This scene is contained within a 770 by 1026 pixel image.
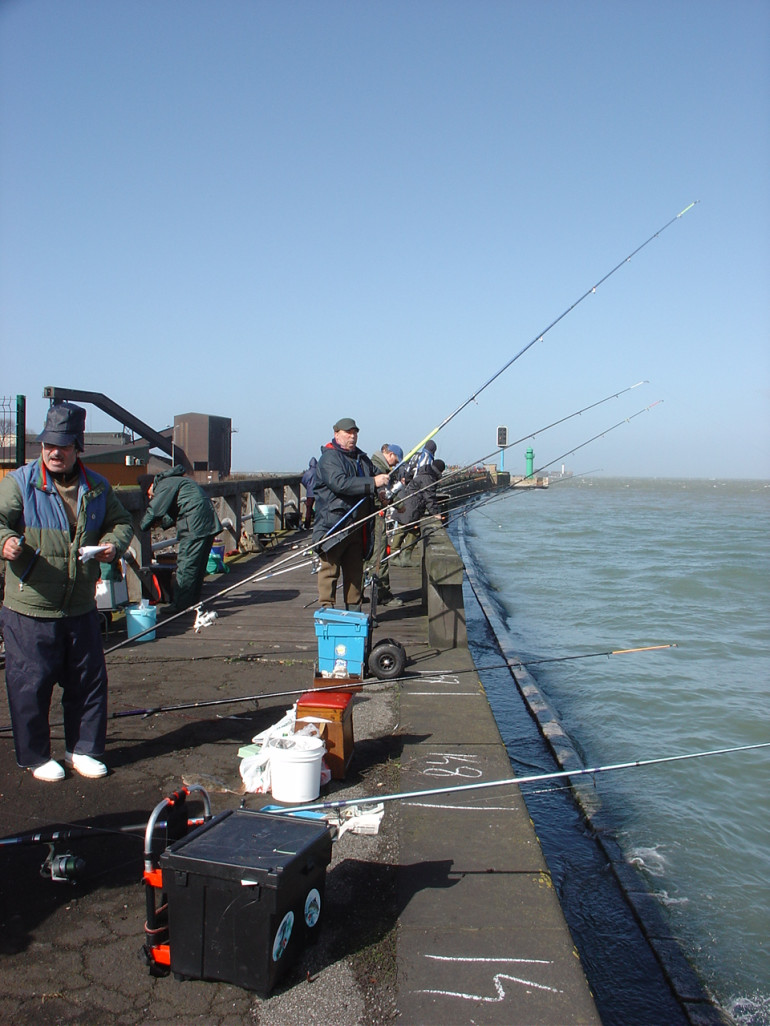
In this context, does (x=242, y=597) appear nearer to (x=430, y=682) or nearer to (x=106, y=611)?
(x=106, y=611)

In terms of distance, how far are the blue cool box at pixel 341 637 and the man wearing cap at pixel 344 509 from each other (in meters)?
0.81

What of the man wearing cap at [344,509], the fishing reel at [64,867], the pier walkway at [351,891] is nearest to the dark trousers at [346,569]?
the man wearing cap at [344,509]

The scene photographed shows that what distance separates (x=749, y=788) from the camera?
6.21 m

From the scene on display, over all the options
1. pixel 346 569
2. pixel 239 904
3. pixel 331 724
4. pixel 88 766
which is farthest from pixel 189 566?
pixel 239 904

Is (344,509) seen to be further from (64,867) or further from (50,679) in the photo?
(64,867)

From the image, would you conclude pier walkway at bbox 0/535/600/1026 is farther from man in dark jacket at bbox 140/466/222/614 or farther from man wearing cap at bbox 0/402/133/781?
man in dark jacket at bbox 140/466/222/614

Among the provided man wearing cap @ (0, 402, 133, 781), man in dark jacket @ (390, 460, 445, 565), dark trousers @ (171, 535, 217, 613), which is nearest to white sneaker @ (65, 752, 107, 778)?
man wearing cap @ (0, 402, 133, 781)

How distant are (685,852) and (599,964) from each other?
5.76 ft

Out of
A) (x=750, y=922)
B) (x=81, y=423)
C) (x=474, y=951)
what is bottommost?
(x=750, y=922)

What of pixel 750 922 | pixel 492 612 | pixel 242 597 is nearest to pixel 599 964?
pixel 750 922

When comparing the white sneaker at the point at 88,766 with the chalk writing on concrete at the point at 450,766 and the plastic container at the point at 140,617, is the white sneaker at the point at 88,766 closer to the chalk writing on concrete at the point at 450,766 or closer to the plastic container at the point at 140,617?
the chalk writing on concrete at the point at 450,766

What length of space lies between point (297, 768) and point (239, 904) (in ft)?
3.91

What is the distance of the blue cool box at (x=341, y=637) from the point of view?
5.40 m

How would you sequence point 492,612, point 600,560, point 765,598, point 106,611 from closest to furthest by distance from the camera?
point 106,611 → point 492,612 → point 765,598 → point 600,560
